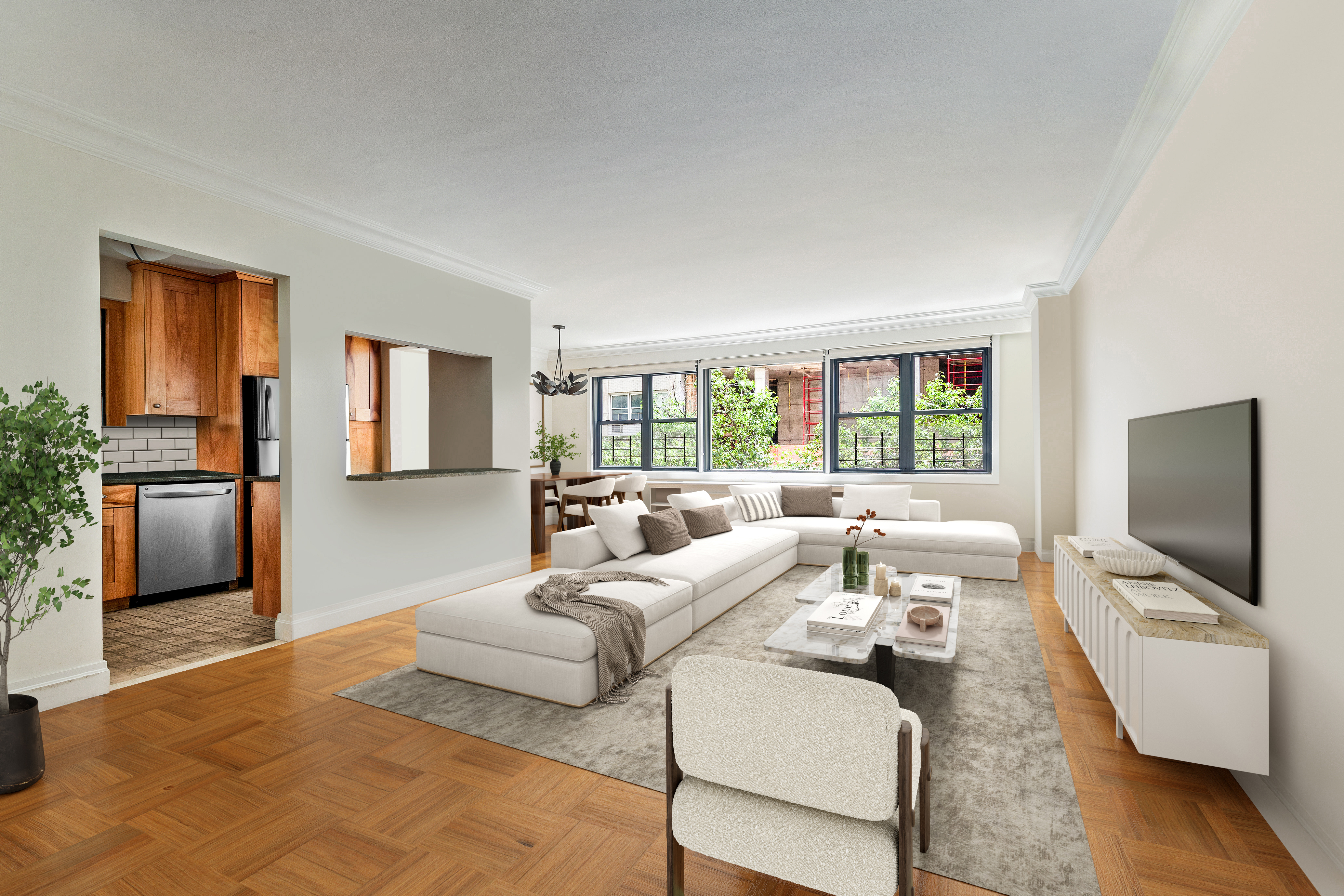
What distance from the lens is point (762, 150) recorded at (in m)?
3.22

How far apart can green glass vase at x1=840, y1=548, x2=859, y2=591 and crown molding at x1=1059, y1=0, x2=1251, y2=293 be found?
8.07 feet

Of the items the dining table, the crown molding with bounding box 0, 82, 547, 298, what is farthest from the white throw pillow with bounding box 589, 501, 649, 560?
the dining table

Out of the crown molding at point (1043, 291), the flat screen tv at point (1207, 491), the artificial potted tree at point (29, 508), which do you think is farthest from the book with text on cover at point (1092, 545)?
the artificial potted tree at point (29, 508)

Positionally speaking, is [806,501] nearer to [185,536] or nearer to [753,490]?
[753,490]

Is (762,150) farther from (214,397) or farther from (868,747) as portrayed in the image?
(214,397)

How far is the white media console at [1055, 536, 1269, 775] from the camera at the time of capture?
6.76ft

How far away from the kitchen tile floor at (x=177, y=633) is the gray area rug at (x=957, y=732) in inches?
50.0

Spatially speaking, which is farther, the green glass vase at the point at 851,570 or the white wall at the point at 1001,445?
the white wall at the point at 1001,445

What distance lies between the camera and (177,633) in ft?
13.7

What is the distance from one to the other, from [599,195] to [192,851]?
11.1 ft

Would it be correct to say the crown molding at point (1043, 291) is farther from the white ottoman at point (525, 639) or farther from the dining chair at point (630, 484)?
the dining chair at point (630, 484)

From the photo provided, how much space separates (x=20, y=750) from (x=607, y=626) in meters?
2.15

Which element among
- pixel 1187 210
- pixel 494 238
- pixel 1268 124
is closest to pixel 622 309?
pixel 494 238

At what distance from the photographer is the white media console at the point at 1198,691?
2061mm
